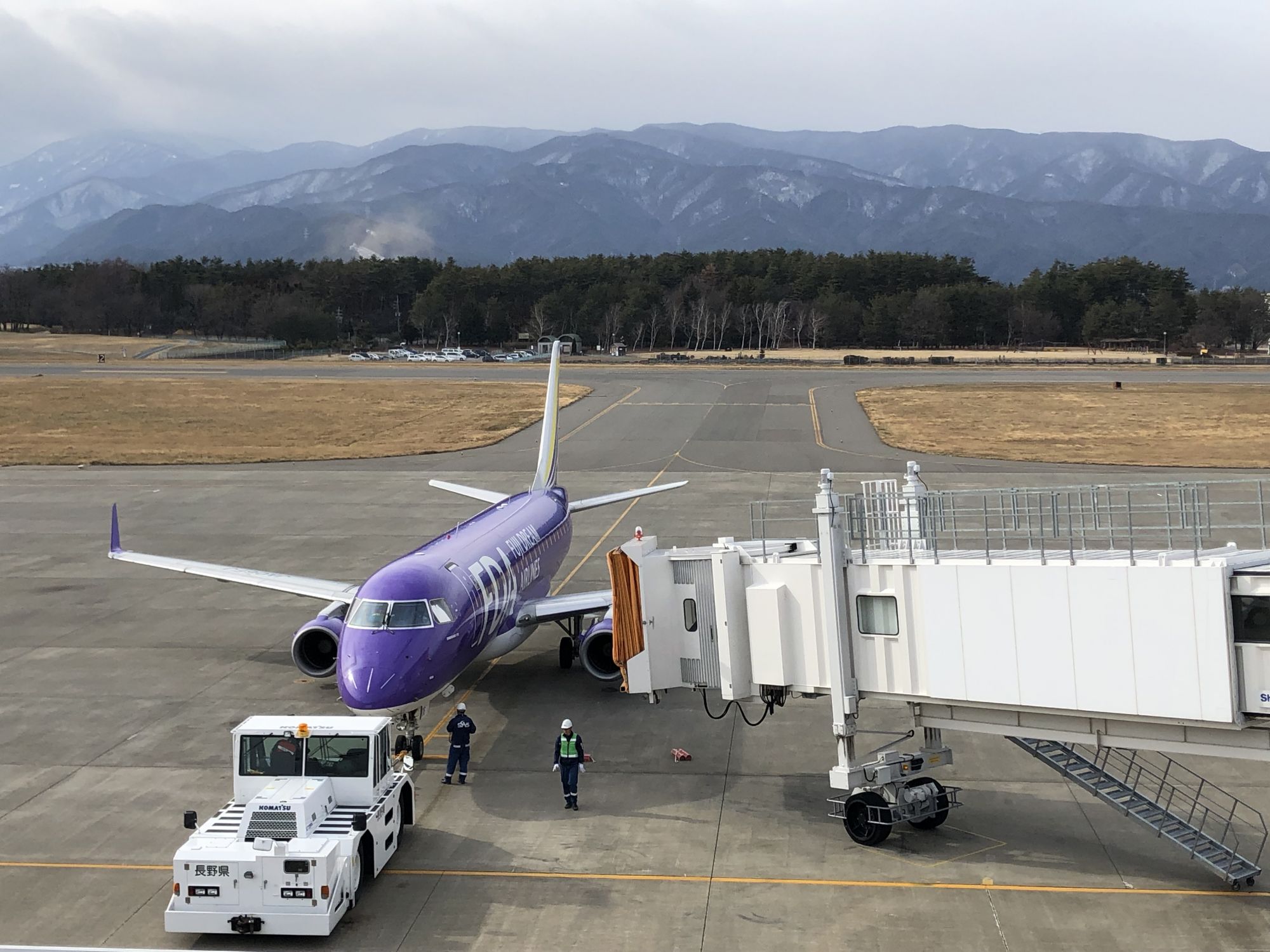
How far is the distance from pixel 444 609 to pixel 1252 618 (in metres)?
15.8

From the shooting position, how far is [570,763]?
23641mm

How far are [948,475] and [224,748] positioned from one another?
163ft

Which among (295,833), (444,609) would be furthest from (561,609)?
(295,833)

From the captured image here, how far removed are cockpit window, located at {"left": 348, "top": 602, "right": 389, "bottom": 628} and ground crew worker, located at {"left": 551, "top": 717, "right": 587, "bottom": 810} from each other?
4677 millimetres

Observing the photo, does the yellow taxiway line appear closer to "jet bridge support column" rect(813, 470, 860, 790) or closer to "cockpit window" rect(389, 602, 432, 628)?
"jet bridge support column" rect(813, 470, 860, 790)

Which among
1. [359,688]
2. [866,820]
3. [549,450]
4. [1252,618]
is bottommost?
[866,820]

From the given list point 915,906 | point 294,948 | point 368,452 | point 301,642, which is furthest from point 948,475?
point 294,948

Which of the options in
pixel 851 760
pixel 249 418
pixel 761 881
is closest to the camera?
pixel 761 881

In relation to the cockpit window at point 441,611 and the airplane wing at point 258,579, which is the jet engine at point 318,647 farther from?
the cockpit window at point 441,611

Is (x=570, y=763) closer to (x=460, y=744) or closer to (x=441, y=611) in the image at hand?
(x=460, y=744)

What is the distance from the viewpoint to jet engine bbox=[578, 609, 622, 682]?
31109mm

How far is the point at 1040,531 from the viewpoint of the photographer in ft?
67.1

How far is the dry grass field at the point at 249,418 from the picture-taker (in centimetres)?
8375

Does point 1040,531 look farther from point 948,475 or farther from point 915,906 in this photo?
point 948,475
